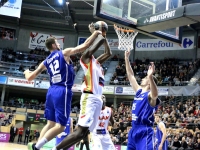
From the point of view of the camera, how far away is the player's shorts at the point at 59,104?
437 centimetres

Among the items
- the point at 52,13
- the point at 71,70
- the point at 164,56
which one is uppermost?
the point at 52,13

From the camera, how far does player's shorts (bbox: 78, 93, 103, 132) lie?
13.8ft

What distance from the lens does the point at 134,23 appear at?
8.21 m

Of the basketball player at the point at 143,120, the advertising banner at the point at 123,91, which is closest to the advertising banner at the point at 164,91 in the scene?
the advertising banner at the point at 123,91

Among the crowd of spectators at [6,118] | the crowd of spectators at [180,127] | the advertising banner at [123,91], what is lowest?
the crowd of spectators at [6,118]

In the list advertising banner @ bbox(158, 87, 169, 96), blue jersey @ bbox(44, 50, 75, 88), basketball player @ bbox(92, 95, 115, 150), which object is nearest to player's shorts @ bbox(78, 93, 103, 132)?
blue jersey @ bbox(44, 50, 75, 88)

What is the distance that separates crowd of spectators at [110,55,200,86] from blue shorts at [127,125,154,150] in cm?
1833

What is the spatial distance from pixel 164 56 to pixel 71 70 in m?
24.7

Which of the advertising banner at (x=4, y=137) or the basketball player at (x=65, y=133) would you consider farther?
the advertising banner at (x=4, y=137)

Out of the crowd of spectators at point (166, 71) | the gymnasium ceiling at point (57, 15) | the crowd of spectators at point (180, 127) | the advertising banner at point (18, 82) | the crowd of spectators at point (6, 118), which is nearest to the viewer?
the crowd of spectators at point (180, 127)

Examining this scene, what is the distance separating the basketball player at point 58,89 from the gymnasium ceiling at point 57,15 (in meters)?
20.9

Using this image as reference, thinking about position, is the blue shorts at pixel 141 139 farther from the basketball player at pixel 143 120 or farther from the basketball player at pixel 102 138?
the basketball player at pixel 102 138

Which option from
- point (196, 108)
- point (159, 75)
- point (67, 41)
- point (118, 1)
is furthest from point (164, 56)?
point (118, 1)

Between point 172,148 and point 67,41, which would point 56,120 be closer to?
point 172,148
